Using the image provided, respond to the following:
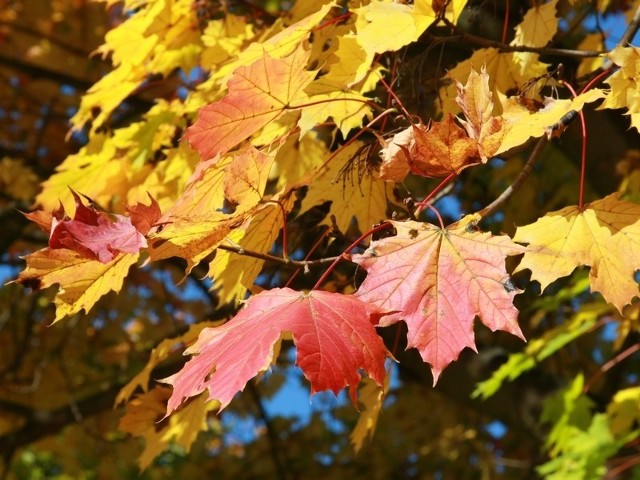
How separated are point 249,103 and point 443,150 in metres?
0.38

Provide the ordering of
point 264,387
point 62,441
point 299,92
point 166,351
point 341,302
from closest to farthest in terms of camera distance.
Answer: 1. point 341,302
2. point 299,92
3. point 166,351
4. point 62,441
5. point 264,387

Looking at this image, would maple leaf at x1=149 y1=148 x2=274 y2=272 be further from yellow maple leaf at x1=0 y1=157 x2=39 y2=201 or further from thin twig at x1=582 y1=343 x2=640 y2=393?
yellow maple leaf at x1=0 y1=157 x2=39 y2=201

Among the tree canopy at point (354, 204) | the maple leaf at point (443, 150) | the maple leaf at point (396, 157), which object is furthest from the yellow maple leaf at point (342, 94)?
the maple leaf at point (443, 150)

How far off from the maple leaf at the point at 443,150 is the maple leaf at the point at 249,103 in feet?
0.84

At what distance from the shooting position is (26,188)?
3826mm

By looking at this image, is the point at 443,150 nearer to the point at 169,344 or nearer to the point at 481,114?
the point at 481,114

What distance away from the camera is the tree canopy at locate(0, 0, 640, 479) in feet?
4.08

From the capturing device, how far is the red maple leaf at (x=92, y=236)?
122 centimetres

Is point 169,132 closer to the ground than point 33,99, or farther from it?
farther from it

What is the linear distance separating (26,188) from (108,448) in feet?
6.92

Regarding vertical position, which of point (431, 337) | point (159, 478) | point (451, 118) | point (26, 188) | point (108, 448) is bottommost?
point (159, 478)

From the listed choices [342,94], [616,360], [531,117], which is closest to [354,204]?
[342,94]

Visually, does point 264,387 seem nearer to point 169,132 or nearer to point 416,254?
point 169,132

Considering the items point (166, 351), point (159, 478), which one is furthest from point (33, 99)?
point (166, 351)
